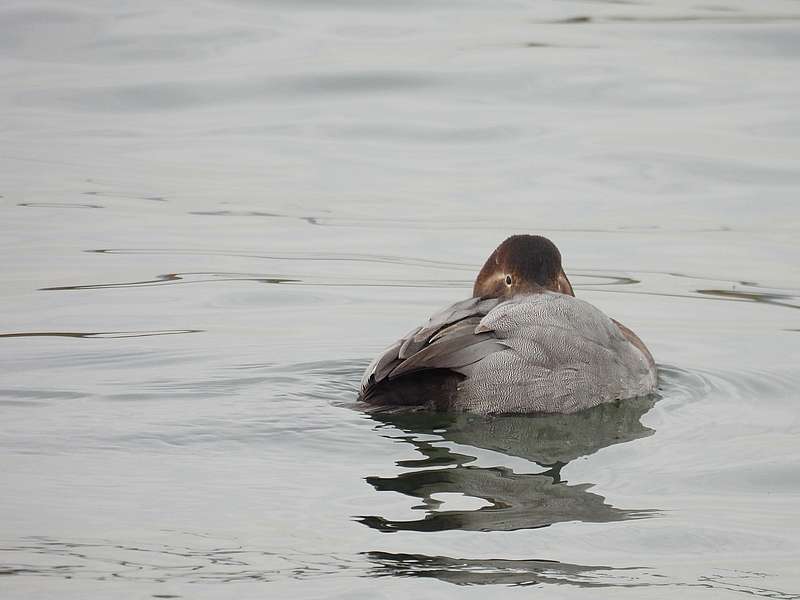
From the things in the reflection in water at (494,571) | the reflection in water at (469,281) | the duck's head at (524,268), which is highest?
the duck's head at (524,268)

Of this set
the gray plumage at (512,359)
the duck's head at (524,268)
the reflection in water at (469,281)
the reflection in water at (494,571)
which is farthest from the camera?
the reflection in water at (469,281)

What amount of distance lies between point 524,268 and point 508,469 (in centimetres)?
184

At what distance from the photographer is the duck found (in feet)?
22.0

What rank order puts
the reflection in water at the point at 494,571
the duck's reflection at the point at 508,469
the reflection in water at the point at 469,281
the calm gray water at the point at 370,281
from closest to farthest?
the reflection in water at the point at 494,571 < the calm gray water at the point at 370,281 < the duck's reflection at the point at 508,469 < the reflection in water at the point at 469,281

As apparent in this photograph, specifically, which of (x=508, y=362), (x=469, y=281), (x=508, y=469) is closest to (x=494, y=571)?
(x=508, y=469)

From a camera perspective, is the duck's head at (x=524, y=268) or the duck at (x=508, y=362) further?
the duck's head at (x=524, y=268)

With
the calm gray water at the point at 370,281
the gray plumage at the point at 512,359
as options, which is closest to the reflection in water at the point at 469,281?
the calm gray water at the point at 370,281

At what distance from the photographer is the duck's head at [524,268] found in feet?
25.0

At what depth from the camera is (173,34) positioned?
705 inches

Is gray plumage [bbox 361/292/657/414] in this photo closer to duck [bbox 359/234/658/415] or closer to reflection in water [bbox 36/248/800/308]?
duck [bbox 359/234/658/415]

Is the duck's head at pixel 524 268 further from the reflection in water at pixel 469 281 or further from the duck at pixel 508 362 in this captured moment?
the reflection in water at pixel 469 281

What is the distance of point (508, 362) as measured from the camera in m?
6.75

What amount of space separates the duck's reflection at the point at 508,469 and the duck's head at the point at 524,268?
0.82m

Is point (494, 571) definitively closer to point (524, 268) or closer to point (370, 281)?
point (524, 268)
